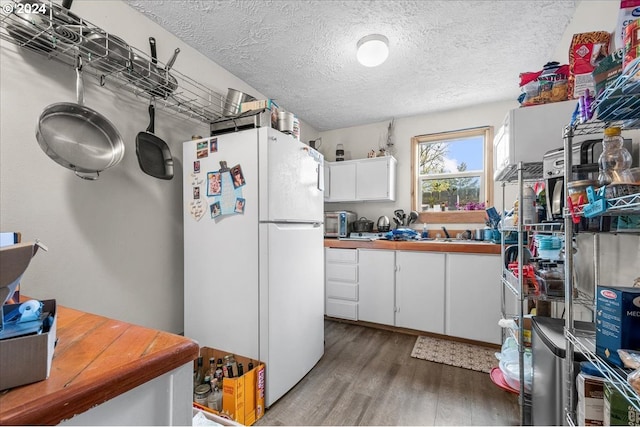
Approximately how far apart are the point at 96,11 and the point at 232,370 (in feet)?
7.07

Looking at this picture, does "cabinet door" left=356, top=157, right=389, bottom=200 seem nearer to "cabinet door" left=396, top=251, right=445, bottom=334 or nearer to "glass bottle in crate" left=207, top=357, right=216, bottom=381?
"cabinet door" left=396, top=251, right=445, bottom=334

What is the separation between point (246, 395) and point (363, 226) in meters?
2.38

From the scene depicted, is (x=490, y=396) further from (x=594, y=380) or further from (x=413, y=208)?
(x=413, y=208)

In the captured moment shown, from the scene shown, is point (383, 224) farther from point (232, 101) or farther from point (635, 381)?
point (635, 381)

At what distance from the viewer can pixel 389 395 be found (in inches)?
68.3

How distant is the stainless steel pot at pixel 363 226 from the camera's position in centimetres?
346

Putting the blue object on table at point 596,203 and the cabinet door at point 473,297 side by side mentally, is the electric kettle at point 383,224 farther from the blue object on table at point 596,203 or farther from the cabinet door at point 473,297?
the blue object on table at point 596,203

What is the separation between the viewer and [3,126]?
1.17 metres

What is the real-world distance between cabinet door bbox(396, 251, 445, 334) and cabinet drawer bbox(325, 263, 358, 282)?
465mm

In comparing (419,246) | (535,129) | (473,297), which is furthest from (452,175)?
(535,129)

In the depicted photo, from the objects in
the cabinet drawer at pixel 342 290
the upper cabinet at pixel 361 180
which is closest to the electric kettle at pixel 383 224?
the upper cabinet at pixel 361 180

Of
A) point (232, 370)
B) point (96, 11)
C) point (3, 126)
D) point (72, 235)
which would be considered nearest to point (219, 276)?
point (232, 370)

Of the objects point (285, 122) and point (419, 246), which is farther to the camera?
point (419, 246)
